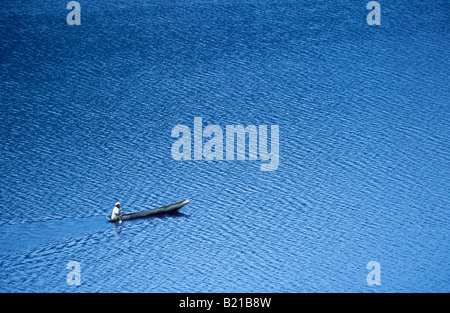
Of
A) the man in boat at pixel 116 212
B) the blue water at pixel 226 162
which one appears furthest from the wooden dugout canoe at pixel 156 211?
the blue water at pixel 226 162

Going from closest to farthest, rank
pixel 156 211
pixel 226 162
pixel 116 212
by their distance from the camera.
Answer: pixel 116 212
pixel 156 211
pixel 226 162

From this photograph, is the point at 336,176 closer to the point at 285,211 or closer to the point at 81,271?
the point at 285,211

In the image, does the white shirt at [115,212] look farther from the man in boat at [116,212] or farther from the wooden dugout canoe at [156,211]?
the wooden dugout canoe at [156,211]

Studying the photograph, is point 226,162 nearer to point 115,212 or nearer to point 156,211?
point 156,211

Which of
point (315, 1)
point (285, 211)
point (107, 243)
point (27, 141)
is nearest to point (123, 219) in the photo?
point (107, 243)

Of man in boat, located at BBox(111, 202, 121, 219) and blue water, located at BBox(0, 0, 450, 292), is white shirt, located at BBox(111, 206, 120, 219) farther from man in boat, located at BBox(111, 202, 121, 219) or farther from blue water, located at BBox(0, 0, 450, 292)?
blue water, located at BBox(0, 0, 450, 292)

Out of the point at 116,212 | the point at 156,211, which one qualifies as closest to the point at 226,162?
the point at 156,211

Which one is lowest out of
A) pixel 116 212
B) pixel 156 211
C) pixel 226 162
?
Answer: pixel 116 212

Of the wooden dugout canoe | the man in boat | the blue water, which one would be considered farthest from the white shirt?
the blue water
